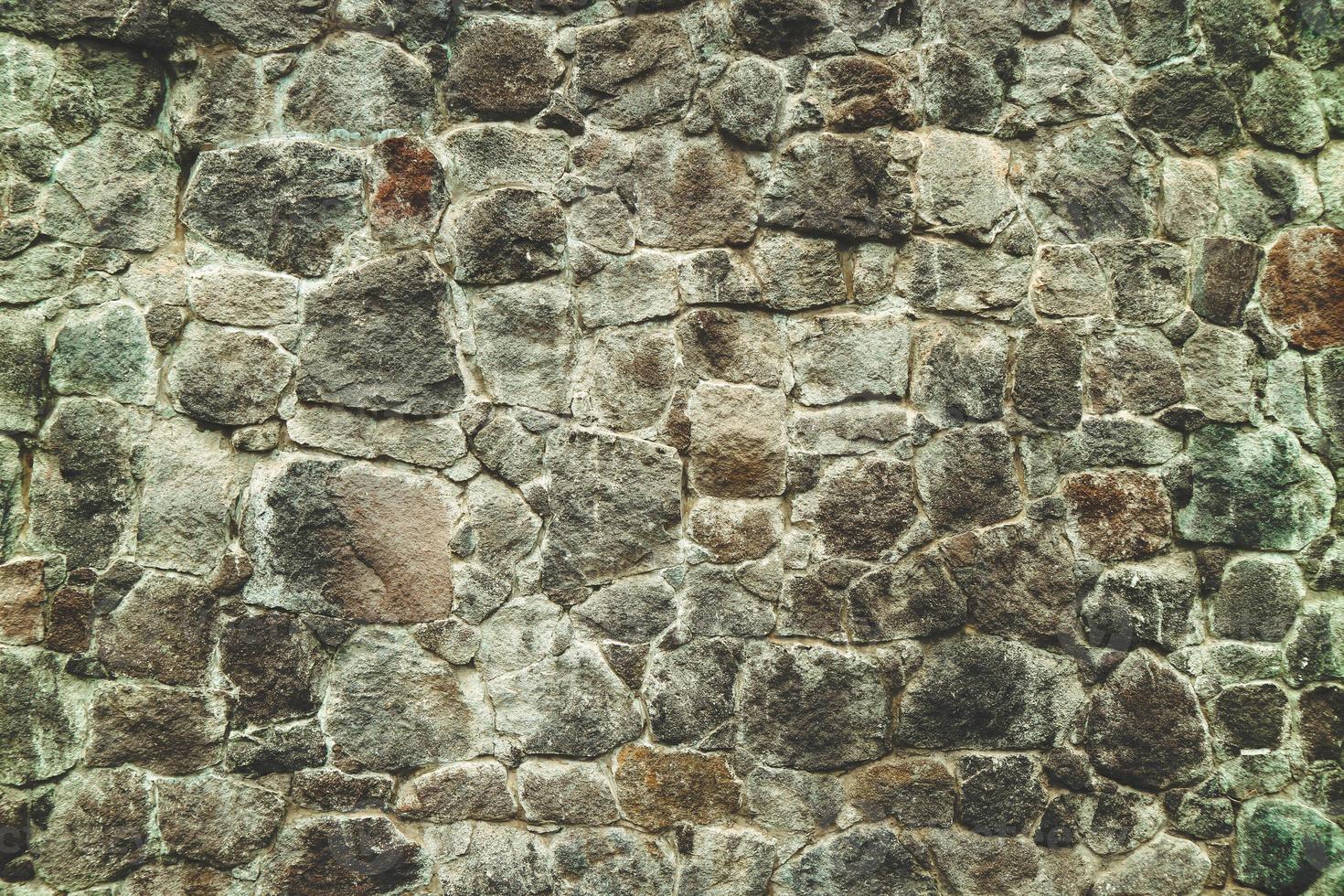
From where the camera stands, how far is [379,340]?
2.15 metres

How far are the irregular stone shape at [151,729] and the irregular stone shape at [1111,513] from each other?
2.08 meters

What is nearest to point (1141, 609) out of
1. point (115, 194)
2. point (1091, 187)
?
point (1091, 187)

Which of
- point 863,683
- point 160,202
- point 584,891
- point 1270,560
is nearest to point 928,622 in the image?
point 863,683

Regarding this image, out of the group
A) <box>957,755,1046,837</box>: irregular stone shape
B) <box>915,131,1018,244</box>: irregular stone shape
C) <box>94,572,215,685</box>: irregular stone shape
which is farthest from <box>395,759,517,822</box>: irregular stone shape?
<box>915,131,1018,244</box>: irregular stone shape

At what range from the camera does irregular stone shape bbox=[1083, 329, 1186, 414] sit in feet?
7.32

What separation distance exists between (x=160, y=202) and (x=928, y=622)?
81.1 inches

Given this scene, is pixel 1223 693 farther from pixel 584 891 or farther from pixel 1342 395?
pixel 584 891

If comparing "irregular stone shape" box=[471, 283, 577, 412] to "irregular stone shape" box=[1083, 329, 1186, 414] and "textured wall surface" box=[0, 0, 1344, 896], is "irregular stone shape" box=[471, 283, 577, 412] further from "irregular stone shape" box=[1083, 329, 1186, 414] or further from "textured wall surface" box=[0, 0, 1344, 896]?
"irregular stone shape" box=[1083, 329, 1186, 414]

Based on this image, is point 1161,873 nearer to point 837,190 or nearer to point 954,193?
point 954,193

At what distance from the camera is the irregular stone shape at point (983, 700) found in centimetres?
219

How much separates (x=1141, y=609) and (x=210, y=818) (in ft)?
7.28

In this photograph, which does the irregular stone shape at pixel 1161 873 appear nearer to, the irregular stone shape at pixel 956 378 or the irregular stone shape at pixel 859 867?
the irregular stone shape at pixel 859 867

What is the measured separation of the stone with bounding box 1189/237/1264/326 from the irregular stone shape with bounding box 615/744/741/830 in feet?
5.31

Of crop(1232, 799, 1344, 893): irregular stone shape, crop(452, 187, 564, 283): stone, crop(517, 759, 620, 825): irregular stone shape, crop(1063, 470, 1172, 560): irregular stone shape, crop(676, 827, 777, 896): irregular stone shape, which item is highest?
crop(452, 187, 564, 283): stone
